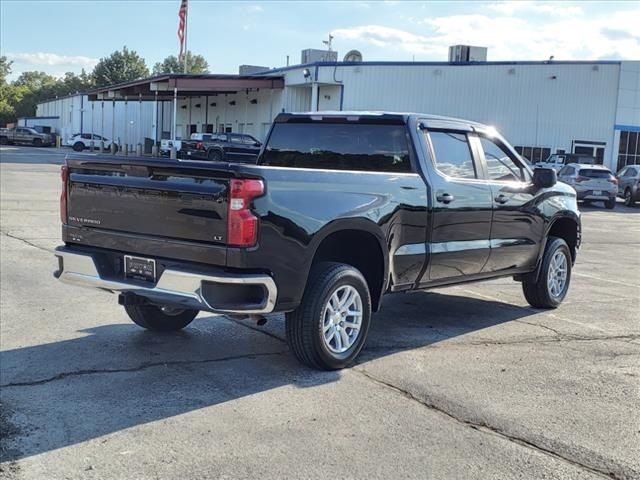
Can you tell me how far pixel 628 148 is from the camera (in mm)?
37969

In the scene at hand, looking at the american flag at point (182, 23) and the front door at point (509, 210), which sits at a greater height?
the american flag at point (182, 23)

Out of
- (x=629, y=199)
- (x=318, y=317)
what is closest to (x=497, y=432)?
(x=318, y=317)

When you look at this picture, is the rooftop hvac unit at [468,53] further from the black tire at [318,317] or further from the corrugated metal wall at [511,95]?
the black tire at [318,317]

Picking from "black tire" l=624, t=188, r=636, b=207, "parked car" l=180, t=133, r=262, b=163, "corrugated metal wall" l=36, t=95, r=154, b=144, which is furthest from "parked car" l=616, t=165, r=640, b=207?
"corrugated metal wall" l=36, t=95, r=154, b=144

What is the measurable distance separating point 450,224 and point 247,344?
2.11m

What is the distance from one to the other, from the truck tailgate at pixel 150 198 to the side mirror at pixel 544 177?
403 cm

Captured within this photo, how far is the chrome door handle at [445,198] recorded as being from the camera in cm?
627

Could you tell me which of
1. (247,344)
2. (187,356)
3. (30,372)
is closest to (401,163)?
(247,344)

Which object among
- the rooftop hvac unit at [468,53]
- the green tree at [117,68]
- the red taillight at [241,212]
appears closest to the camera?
the red taillight at [241,212]

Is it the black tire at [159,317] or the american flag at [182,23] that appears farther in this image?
the american flag at [182,23]

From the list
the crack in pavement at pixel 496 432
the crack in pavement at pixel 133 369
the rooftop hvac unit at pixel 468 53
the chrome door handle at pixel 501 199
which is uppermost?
the rooftop hvac unit at pixel 468 53

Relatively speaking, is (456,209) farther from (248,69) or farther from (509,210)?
(248,69)

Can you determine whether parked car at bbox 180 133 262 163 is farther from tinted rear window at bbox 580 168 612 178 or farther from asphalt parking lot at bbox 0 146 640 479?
asphalt parking lot at bbox 0 146 640 479

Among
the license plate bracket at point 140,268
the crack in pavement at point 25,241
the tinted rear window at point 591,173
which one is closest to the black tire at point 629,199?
the tinted rear window at point 591,173
